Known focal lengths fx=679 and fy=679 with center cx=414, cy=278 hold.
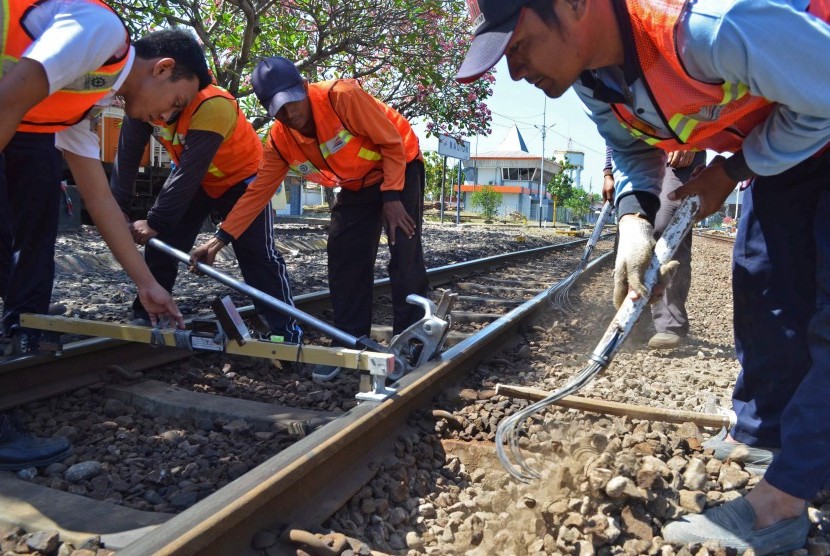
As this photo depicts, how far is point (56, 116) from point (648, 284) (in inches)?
86.7

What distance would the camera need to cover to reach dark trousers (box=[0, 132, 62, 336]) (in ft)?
10.9

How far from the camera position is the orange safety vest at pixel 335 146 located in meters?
3.78

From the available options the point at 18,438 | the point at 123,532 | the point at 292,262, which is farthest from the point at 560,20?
the point at 292,262

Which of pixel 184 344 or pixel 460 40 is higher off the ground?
pixel 460 40

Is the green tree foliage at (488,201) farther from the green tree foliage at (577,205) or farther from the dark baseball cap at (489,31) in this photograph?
the dark baseball cap at (489,31)

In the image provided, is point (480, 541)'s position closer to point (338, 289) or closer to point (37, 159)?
point (338, 289)

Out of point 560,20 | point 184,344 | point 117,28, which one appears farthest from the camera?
point 184,344

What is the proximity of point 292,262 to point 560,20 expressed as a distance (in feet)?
24.9

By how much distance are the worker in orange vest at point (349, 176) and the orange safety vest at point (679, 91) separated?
2007 millimetres

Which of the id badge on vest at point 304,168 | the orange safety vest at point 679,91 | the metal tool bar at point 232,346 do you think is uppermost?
the orange safety vest at point 679,91

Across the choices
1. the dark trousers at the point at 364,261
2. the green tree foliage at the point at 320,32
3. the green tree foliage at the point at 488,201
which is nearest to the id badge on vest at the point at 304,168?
the dark trousers at the point at 364,261

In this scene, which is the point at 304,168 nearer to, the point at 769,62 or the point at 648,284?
the point at 648,284

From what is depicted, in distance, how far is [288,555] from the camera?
5.76 feet

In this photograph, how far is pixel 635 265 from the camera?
7.13ft
